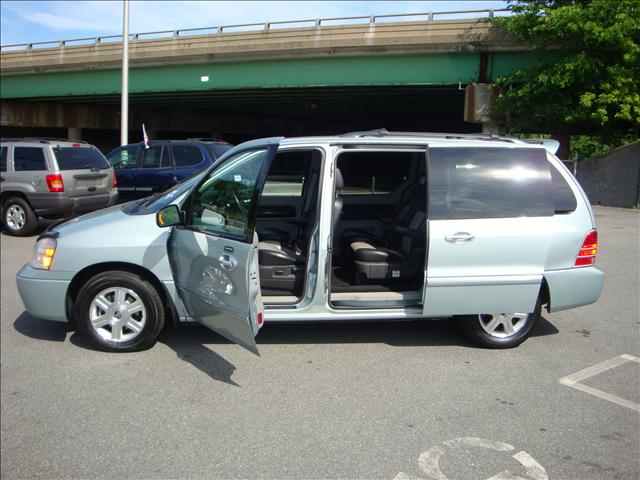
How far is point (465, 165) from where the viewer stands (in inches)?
186

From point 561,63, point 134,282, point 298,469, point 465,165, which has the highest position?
point 561,63

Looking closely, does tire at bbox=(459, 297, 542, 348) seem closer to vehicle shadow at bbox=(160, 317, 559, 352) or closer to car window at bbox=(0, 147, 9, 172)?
vehicle shadow at bbox=(160, 317, 559, 352)

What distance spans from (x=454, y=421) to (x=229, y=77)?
82.0 ft

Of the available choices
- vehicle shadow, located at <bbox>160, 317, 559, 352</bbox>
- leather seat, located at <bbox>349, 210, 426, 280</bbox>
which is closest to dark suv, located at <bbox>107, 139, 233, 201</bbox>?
vehicle shadow, located at <bbox>160, 317, 559, 352</bbox>

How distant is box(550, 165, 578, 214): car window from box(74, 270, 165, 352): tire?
135 inches

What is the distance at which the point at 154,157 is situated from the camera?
12664 mm

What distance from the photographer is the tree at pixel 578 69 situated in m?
17.2

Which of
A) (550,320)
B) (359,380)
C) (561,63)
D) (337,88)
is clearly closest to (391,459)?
(359,380)

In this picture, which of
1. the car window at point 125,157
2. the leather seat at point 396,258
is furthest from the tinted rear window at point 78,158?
the leather seat at point 396,258

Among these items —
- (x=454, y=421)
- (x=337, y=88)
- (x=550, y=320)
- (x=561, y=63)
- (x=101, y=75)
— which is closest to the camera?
(x=454, y=421)

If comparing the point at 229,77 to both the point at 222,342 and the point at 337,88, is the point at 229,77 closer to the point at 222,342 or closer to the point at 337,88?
the point at 337,88

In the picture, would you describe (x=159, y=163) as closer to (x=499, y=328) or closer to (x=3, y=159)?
(x=3, y=159)

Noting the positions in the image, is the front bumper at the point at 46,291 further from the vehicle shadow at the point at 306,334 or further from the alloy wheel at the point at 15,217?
the alloy wheel at the point at 15,217

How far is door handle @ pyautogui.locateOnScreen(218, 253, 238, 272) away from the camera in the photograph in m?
3.96
